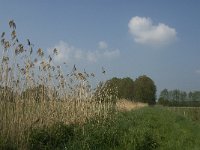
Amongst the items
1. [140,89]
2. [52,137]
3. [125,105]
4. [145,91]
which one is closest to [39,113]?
[52,137]

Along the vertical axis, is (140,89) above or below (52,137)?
above

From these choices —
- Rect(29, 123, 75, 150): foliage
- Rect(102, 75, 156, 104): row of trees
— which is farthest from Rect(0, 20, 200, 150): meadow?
Rect(102, 75, 156, 104): row of trees

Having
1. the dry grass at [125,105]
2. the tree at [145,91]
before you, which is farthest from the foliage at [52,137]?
the tree at [145,91]

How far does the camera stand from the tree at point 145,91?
86.1 m

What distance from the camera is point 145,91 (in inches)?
3413

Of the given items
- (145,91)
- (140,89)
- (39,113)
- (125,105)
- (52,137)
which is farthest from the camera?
(145,91)

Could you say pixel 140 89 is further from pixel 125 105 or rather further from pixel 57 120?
pixel 57 120

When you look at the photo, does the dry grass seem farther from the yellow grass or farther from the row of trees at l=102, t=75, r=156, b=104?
the row of trees at l=102, t=75, r=156, b=104

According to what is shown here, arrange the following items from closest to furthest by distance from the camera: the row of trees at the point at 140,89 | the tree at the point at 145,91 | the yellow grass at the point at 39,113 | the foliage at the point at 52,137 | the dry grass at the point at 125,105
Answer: the yellow grass at the point at 39,113 < the foliage at the point at 52,137 < the dry grass at the point at 125,105 < the row of trees at the point at 140,89 < the tree at the point at 145,91

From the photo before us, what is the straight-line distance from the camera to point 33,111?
1035 cm

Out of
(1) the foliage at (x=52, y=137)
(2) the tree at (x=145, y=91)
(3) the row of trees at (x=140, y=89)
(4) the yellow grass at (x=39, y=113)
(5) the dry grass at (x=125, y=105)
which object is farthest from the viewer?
(2) the tree at (x=145, y=91)

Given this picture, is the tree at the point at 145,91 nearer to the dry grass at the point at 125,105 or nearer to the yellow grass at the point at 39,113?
the dry grass at the point at 125,105

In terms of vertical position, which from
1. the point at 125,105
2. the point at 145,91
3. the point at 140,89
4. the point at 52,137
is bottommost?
the point at 52,137

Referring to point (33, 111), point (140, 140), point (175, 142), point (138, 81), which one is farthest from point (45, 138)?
point (138, 81)
